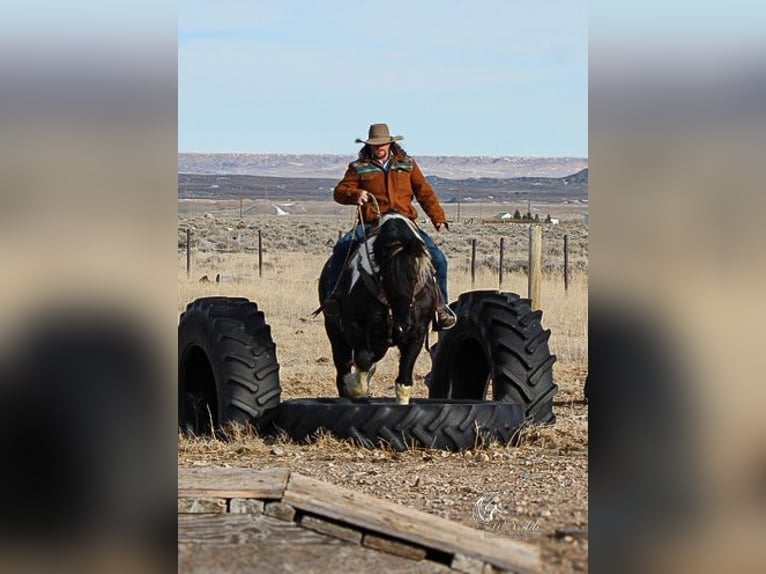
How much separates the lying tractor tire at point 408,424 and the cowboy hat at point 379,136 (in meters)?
1.82

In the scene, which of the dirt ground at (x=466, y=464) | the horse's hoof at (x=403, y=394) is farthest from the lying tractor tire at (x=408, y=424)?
the horse's hoof at (x=403, y=394)

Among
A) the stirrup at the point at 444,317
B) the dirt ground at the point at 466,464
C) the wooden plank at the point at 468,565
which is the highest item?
the stirrup at the point at 444,317

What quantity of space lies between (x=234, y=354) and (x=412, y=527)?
5278mm

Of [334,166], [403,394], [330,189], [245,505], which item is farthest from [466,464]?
[334,166]

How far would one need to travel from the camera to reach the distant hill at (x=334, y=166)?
292 feet

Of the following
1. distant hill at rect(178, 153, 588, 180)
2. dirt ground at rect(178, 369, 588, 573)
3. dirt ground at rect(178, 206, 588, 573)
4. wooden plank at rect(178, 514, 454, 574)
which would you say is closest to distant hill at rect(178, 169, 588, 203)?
distant hill at rect(178, 153, 588, 180)

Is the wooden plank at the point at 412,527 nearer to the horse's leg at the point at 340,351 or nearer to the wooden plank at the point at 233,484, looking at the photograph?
the wooden plank at the point at 233,484

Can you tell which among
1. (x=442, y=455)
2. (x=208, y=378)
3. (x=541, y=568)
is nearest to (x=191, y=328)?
(x=208, y=378)

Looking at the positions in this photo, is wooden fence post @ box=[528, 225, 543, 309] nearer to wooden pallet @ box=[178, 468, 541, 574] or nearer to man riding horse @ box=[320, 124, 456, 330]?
man riding horse @ box=[320, 124, 456, 330]

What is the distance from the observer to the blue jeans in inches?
391

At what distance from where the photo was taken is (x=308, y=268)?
34438 mm

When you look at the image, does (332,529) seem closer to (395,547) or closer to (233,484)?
(395,547)
